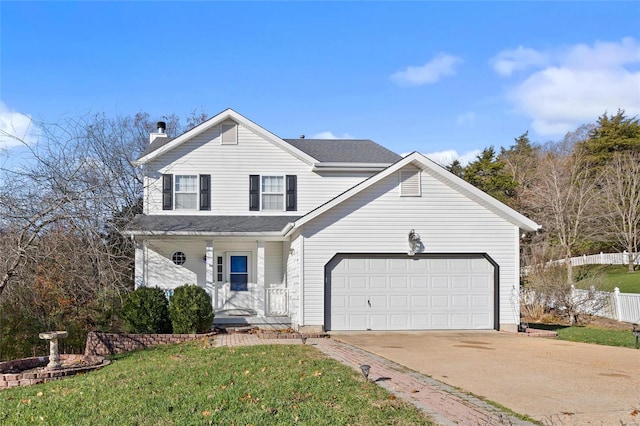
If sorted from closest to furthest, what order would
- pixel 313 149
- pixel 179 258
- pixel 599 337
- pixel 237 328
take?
1. pixel 599 337
2. pixel 237 328
3. pixel 179 258
4. pixel 313 149

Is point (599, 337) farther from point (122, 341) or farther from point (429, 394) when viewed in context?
point (122, 341)

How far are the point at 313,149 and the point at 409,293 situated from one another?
7.71 meters

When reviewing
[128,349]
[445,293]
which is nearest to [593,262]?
[445,293]

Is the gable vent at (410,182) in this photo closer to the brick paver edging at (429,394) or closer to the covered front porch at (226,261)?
the covered front porch at (226,261)

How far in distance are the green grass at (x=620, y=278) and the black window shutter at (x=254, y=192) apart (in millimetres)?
14109

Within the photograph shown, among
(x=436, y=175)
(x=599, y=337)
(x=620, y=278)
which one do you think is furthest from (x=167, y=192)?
(x=620, y=278)

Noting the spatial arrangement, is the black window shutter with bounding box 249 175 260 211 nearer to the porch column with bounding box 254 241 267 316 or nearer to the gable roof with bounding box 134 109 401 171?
the gable roof with bounding box 134 109 401 171

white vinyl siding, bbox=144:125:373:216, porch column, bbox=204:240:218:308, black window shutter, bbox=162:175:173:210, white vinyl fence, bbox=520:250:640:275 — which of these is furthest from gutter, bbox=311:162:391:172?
white vinyl fence, bbox=520:250:640:275

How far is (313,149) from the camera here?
21.9 meters

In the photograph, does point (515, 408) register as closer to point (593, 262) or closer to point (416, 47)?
point (416, 47)

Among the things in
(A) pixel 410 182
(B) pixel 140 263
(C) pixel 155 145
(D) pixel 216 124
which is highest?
(D) pixel 216 124

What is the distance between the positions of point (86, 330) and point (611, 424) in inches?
528

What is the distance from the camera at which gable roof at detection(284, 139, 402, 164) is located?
2097 cm

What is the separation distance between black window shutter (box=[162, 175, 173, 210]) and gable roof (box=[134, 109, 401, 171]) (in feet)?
2.82
